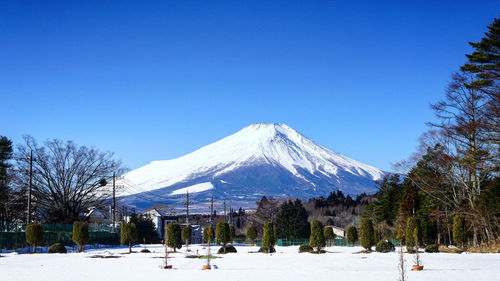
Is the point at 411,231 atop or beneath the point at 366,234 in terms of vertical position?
atop

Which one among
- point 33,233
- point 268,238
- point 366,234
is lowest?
point 268,238

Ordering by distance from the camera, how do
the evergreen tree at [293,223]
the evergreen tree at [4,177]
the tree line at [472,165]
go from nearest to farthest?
1. the tree line at [472,165]
2. the evergreen tree at [4,177]
3. the evergreen tree at [293,223]

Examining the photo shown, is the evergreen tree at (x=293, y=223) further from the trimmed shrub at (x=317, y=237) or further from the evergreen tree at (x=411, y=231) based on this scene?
the evergreen tree at (x=411, y=231)

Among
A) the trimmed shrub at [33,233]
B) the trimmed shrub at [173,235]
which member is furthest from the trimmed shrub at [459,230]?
the trimmed shrub at [33,233]

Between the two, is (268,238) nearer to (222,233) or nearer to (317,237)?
(317,237)

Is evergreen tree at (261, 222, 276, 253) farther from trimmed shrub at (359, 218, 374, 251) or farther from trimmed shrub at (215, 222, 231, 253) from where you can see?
trimmed shrub at (359, 218, 374, 251)

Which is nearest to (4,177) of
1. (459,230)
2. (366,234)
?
(366,234)

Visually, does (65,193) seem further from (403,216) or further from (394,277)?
(394,277)

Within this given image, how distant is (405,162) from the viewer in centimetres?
5175

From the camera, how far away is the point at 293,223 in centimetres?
8750

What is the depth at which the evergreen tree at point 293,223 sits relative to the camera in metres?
86.8

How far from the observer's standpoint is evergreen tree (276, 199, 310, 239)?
285 feet

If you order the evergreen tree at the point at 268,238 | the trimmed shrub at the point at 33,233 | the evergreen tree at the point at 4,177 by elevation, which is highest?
the evergreen tree at the point at 4,177

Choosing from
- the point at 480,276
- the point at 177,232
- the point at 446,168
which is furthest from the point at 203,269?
the point at 446,168
